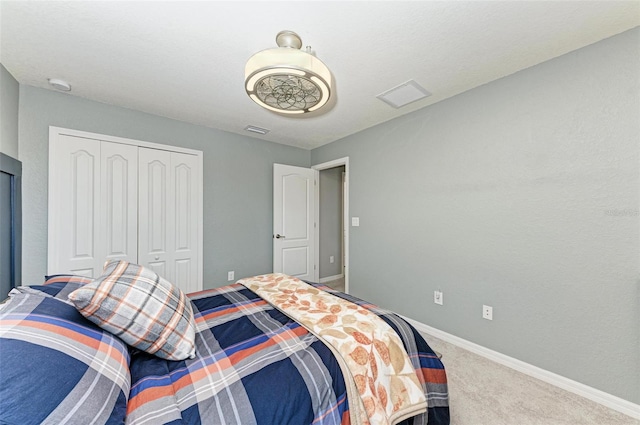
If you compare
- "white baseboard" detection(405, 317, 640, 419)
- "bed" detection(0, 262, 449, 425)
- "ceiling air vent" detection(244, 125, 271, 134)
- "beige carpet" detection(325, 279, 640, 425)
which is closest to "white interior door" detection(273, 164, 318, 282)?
"ceiling air vent" detection(244, 125, 271, 134)

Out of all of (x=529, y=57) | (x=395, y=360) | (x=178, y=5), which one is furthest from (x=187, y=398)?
(x=529, y=57)

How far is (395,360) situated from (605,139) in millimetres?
1996

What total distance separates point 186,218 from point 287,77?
2.29 meters

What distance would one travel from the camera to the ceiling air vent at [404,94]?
2.22 m

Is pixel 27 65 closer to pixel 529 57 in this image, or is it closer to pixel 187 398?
pixel 187 398

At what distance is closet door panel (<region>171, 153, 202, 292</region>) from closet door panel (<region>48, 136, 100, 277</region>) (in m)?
0.70

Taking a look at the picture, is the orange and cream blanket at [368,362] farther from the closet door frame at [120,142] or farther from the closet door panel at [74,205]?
the closet door panel at [74,205]

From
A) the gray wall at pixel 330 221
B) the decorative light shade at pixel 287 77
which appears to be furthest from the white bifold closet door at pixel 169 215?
the gray wall at pixel 330 221

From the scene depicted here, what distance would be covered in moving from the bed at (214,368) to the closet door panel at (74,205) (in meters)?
1.38

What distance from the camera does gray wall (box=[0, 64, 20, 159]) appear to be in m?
1.89

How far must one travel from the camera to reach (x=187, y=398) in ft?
2.76

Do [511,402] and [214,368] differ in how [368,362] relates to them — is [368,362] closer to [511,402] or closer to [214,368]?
[214,368]

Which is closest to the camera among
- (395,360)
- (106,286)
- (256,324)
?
(106,286)

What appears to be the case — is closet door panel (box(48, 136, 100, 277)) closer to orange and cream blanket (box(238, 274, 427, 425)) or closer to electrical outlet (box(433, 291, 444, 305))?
orange and cream blanket (box(238, 274, 427, 425))
